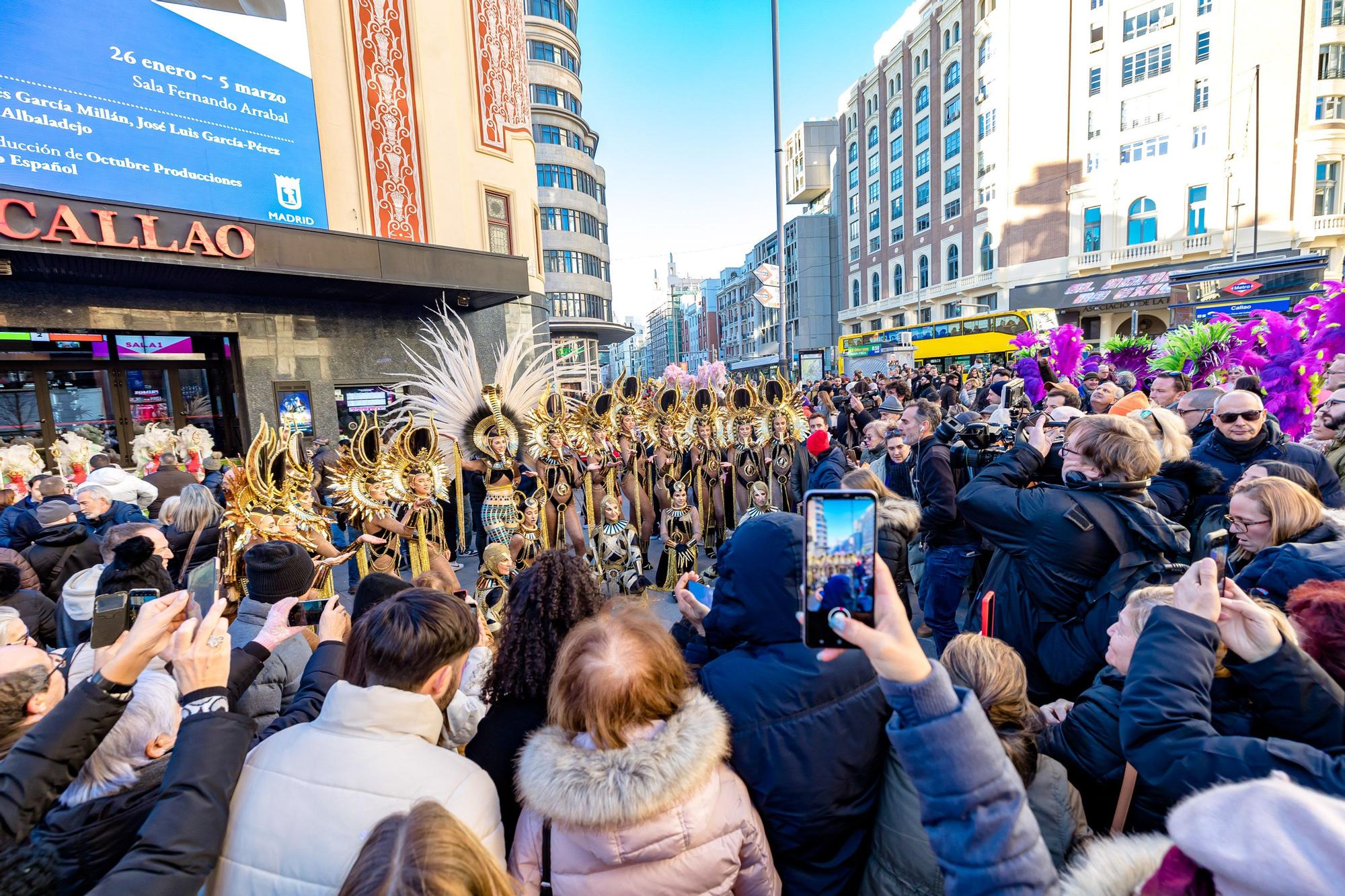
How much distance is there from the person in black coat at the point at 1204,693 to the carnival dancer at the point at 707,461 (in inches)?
227

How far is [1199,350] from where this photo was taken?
316 inches

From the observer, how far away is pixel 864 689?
1.45 meters

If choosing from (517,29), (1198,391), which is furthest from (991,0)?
(1198,391)

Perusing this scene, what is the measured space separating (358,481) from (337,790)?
374 cm

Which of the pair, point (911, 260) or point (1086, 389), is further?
point (911, 260)

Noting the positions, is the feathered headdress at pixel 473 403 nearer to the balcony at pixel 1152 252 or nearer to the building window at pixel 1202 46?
the balcony at pixel 1152 252

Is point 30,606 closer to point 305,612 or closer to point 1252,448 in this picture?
point 305,612

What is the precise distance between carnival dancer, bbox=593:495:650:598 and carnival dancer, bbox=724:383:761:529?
174cm

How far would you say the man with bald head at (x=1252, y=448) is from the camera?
3309 millimetres

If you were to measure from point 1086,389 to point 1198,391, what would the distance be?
463 centimetres

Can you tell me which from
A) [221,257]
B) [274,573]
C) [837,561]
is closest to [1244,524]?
[837,561]

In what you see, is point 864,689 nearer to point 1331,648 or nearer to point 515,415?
point 1331,648

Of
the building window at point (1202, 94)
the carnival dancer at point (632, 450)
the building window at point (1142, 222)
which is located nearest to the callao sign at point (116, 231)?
the carnival dancer at point (632, 450)

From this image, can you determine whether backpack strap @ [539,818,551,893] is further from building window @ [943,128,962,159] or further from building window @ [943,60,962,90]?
building window @ [943,60,962,90]
